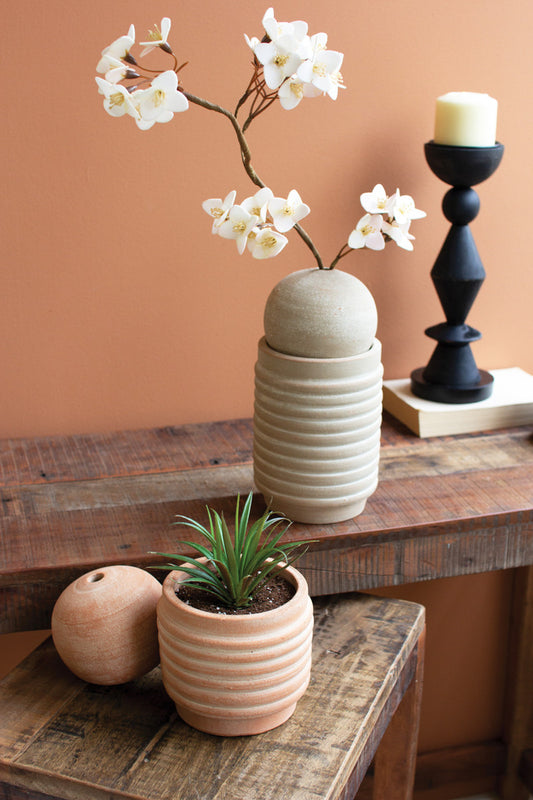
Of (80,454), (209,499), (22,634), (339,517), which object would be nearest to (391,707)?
(339,517)

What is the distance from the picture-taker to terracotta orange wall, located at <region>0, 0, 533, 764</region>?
3.92ft

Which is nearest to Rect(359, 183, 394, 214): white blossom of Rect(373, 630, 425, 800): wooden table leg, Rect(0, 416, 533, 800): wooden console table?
Rect(0, 416, 533, 800): wooden console table

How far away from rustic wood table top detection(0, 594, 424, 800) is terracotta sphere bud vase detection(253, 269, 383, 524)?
0.60 feet

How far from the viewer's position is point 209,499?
1.12 meters

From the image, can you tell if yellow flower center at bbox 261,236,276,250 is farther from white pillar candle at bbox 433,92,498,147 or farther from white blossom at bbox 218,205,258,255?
white pillar candle at bbox 433,92,498,147

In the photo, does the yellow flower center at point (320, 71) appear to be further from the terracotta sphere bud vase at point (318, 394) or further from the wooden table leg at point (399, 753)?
the wooden table leg at point (399, 753)

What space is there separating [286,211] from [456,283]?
434mm

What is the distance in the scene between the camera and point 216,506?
1.10 metres

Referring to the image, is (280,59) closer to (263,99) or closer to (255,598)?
(263,99)

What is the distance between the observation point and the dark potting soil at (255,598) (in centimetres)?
83

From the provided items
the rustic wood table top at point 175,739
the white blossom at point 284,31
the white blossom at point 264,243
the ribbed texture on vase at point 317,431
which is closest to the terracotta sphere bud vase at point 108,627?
the rustic wood table top at point 175,739

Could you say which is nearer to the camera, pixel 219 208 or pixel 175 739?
pixel 175 739

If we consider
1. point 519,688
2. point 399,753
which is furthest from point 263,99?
point 519,688

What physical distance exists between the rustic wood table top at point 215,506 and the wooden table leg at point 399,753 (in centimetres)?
21
